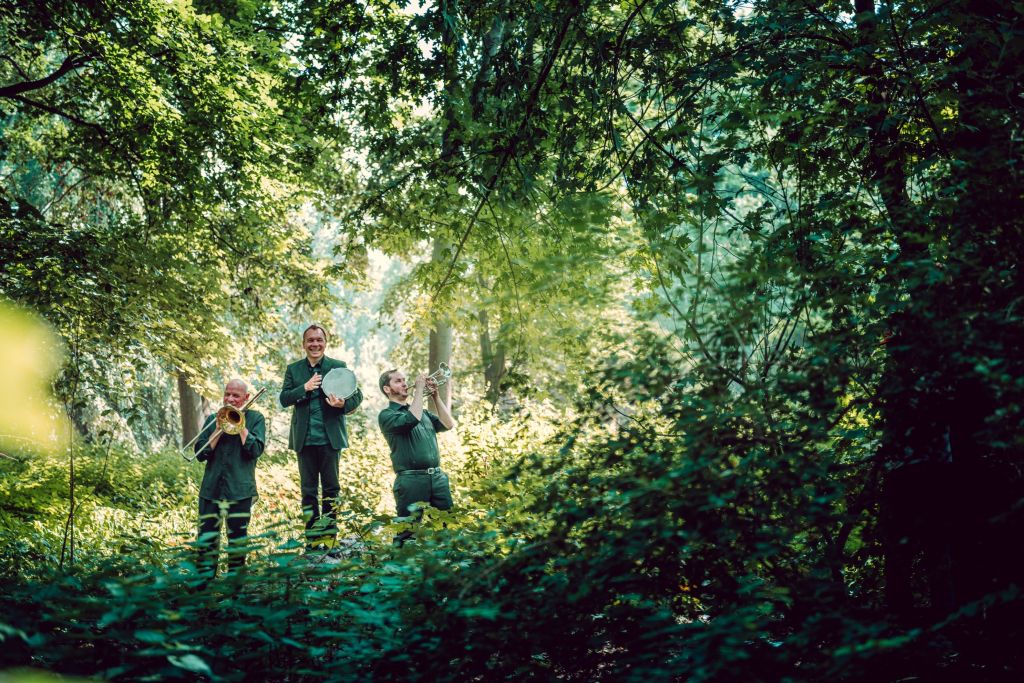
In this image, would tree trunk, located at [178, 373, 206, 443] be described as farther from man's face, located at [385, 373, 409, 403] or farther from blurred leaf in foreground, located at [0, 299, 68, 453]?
man's face, located at [385, 373, 409, 403]

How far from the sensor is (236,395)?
6.67 m

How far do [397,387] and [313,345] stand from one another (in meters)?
1.16

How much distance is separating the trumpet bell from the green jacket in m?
0.10

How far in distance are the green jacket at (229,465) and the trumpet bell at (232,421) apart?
0.10 meters

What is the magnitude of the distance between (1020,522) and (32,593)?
4.10 metres

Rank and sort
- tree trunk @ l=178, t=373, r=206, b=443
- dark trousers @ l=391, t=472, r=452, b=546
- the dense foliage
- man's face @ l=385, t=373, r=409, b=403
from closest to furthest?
the dense foliage, dark trousers @ l=391, t=472, r=452, b=546, man's face @ l=385, t=373, r=409, b=403, tree trunk @ l=178, t=373, r=206, b=443

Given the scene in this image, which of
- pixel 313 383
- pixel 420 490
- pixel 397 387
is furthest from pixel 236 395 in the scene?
pixel 420 490

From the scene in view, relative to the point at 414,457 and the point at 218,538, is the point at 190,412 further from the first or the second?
the point at 218,538

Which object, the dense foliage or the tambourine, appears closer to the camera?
the dense foliage

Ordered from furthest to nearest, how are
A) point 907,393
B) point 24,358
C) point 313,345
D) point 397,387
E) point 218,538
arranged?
1. point 24,358
2. point 313,345
3. point 397,387
4. point 218,538
5. point 907,393

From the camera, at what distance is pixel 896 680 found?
3.29m

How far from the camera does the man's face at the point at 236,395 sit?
21.7 feet

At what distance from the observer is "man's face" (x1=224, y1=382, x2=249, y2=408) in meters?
6.62

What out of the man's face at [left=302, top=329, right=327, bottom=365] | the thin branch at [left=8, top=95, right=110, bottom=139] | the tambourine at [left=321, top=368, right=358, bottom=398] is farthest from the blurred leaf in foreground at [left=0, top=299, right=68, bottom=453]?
the tambourine at [left=321, top=368, right=358, bottom=398]
